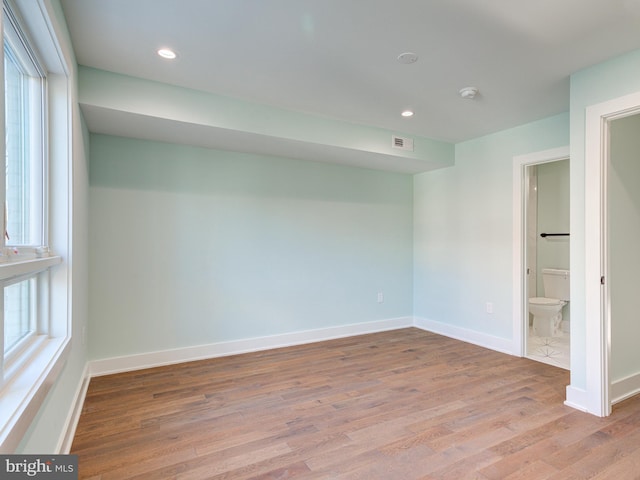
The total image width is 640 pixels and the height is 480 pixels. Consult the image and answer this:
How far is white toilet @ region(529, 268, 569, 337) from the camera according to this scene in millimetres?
4340

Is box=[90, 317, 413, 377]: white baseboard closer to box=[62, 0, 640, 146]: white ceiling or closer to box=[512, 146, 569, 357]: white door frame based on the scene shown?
box=[512, 146, 569, 357]: white door frame

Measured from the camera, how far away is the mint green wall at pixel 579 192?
7.96 feet

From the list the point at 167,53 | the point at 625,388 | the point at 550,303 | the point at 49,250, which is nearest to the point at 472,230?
the point at 550,303

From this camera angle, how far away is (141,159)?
3.30m

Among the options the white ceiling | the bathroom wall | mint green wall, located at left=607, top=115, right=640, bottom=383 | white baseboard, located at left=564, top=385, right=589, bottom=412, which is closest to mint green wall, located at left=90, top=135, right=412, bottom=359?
the white ceiling

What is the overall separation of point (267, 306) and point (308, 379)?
1093 millimetres

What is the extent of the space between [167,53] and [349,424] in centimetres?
271

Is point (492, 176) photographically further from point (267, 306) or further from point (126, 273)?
point (126, 273)

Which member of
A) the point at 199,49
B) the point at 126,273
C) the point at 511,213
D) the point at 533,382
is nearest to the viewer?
the point at 199,49

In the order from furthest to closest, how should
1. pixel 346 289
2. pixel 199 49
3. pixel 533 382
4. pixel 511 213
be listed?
pixel 346 289
pixel 511 213
pixel 533 382
pixel 199 49

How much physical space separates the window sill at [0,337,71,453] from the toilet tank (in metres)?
5.38

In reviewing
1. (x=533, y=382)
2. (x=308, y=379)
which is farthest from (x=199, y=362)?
(x=533, y=382)

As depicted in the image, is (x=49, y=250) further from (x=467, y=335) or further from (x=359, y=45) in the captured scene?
(x=467, y=335)

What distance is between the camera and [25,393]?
1.25 meters
